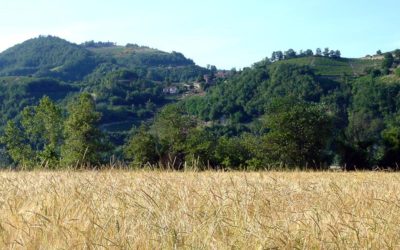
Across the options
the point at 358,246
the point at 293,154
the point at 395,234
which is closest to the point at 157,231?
the point at 358,246

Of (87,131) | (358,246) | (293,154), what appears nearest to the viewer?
(358,246)

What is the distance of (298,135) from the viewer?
69.2m

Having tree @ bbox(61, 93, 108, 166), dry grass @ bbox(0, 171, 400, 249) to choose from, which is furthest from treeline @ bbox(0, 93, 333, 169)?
dry grass @ bbox(0, 171, 400, 249)

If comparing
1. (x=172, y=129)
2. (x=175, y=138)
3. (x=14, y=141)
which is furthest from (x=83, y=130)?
(x=172, y=129)

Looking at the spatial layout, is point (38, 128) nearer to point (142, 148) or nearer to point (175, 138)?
point (142, 148)

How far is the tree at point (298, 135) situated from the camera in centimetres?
6656

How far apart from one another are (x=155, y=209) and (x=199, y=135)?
65009 millimetres

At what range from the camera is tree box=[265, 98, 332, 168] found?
66562mm

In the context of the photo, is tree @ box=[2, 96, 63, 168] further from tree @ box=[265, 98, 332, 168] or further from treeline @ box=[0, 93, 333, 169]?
tree @ box=[265, 98, 332, 168]

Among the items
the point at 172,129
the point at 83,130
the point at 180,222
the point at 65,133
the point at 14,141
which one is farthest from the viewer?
the point at 172,129

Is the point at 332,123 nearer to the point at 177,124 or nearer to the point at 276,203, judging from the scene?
the point at 177,124

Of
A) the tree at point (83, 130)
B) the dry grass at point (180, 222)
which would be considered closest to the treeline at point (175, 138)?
the tree at point (83, 130)

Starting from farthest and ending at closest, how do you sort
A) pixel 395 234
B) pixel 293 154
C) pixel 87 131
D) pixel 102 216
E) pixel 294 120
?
pixel 294 120 < pixel 293 154 < pixel 87 131 < pixel 102 216 < pixel 395 234

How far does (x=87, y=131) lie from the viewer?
2197 inches
